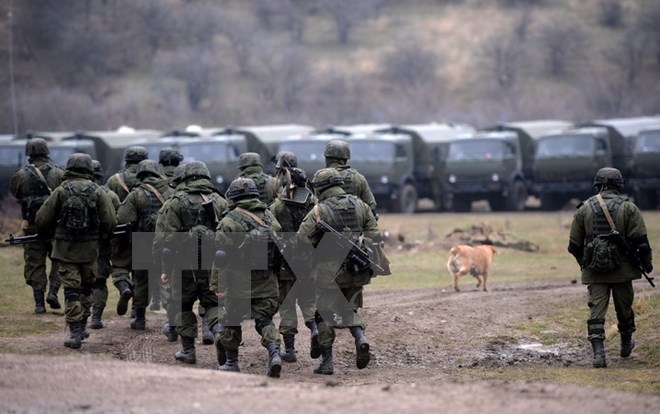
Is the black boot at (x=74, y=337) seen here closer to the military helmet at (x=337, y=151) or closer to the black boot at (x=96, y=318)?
the black boot at (x=96, y=318)

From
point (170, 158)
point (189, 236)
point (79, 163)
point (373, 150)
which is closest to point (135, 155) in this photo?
point (170, 158)

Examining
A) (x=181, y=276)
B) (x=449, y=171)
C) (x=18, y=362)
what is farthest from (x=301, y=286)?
(x=449, y=171)

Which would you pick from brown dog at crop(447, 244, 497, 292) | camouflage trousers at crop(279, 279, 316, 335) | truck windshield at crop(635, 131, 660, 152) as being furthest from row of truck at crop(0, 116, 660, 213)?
camouflage trousers at crop(279, 279, 316, 335)

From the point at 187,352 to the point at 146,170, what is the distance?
2.38 meters

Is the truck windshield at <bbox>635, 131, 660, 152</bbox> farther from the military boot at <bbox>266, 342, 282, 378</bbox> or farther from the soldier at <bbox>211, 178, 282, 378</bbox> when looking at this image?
the military boot at <bbox>266, 342, 282, 378</bbox>

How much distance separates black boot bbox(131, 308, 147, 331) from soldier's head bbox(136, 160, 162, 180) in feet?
4.90

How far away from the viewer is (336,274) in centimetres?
1038

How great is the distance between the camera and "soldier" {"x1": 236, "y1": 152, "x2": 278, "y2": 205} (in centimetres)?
1209

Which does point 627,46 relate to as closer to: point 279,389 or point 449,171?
point 449,171

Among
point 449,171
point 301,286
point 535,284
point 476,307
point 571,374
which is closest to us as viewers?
point 571,374

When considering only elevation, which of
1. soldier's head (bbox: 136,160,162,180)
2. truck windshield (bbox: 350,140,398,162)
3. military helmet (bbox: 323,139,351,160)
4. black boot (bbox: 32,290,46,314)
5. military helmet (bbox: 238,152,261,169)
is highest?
truck windshield (bbox: 350,140,398,162)

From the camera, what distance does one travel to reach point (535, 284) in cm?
1709

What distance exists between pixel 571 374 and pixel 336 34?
60607 millimetres

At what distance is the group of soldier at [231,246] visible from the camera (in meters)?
10.0
